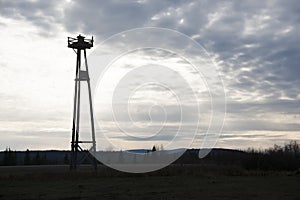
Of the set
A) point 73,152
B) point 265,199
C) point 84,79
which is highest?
point 84,79

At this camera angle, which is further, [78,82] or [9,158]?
[9,158]

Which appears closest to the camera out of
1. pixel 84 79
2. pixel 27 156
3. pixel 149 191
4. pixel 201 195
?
pixel 201 195

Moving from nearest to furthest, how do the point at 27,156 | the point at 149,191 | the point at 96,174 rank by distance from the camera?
the point at 149,191 → the point at 96,174 → the point at 27,156

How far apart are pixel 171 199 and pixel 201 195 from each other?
303 cm

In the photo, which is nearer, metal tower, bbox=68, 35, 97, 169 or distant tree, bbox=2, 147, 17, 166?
metal tower, bbox=68, 35, 97, 169

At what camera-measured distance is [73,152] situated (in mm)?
46438

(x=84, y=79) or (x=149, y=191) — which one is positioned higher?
(x=84, y=79)

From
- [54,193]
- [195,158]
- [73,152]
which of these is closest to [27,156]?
[195,158]

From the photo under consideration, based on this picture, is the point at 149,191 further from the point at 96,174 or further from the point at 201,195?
the point at 96,174

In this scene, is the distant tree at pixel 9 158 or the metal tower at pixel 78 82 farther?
the distant tree at pixel 9 158

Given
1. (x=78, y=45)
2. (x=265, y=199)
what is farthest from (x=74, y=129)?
(x=265, y=199)

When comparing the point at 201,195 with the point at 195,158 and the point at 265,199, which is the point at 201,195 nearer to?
the point at 265,199

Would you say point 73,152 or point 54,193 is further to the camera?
point 73,152

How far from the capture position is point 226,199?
2278cm
